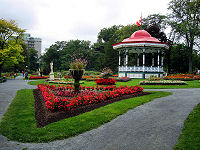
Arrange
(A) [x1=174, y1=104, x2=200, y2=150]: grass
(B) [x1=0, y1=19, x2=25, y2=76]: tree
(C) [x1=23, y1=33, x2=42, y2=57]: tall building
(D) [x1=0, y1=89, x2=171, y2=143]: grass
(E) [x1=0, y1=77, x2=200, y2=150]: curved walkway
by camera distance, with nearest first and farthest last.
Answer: (A) [x1=174, y1=104, x2=200, y2=150]: grass < (E) [x1=0, y1=77, x2=200, y2=150]: curved walkway < (D) [x1=0, y1=89, x2=171, y2=143]: grass < (B) [x1=0, y1=19, x2=25, y2=76]: tree < (C) [x1=23, y1=33, x2=42, y2=57]: tall building

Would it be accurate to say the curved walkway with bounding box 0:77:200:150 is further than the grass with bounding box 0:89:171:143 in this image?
No

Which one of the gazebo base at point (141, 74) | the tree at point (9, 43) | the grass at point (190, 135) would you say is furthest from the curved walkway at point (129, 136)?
the tree at point (9, 43)

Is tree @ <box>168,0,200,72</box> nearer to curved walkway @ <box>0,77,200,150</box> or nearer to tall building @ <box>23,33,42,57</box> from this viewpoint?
curved walkway @ <box>0,77,200,150</box>

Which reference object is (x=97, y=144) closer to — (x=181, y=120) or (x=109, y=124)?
(x=109, y=124)

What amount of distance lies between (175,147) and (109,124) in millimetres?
2036

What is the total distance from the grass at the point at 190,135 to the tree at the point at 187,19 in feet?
96.3

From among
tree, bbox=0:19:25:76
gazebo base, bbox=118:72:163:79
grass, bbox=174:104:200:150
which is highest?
tree, bbox=0:19:25:76

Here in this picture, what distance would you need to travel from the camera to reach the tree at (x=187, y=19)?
3100 cm

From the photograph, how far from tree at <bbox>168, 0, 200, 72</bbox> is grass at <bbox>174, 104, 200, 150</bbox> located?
96.3ft

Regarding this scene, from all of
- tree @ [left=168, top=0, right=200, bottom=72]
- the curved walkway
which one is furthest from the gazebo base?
the curved walkway

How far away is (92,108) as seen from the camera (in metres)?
7.18

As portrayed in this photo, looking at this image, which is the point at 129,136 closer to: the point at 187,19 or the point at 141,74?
the point at 141,74

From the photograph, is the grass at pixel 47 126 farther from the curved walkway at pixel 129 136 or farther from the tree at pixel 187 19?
the tree at pixel 187 19

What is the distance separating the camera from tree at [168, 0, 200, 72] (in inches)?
1220
